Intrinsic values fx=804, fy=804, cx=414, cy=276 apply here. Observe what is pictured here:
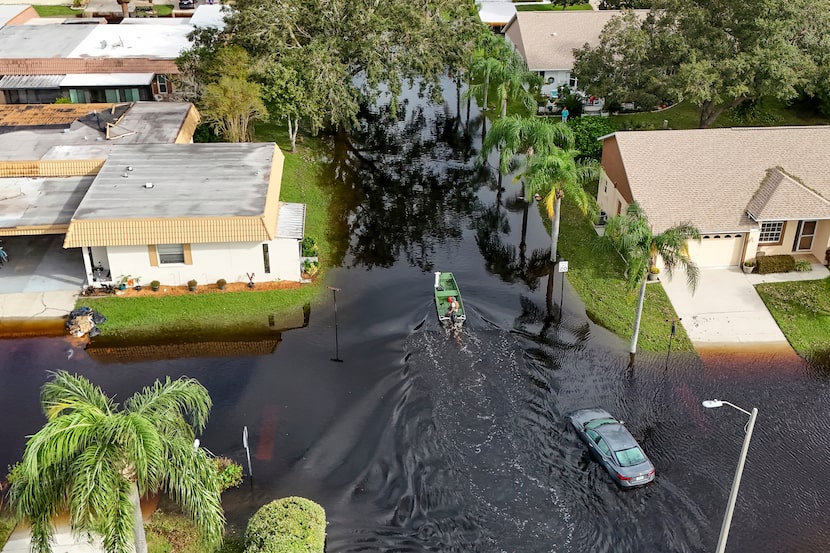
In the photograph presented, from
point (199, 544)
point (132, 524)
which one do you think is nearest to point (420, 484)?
point (199, 544)

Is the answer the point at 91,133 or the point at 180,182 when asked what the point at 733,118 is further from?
the point at 91,133

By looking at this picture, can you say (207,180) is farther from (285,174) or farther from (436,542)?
(436,542)

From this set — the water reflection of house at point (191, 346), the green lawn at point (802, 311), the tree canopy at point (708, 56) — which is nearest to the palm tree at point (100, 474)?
the water reflection of house at point (191, 346)

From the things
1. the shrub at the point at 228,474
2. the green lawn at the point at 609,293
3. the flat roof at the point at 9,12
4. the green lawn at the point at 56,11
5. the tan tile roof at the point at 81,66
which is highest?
the flat roof at the point at 9,12

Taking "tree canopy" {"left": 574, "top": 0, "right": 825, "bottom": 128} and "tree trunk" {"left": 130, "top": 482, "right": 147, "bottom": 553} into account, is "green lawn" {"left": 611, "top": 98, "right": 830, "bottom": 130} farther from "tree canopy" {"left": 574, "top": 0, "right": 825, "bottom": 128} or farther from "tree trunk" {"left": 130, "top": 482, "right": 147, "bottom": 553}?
"tree trunk" {"left": 130, "top": 482, "right": 147, "bottom": 553}

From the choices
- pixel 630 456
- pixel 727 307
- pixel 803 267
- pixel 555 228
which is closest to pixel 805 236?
pixel 803 267

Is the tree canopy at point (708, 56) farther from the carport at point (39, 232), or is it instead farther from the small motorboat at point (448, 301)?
the carport at point (39, 232)
